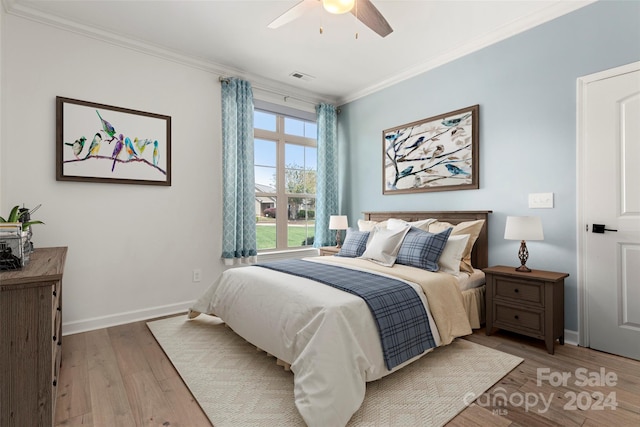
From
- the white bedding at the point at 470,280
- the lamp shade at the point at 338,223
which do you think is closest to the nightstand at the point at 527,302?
the white bedding at the point at 470,280

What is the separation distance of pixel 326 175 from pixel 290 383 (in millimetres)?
3117

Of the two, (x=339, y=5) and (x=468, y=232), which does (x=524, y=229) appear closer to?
(x=468, y=232)

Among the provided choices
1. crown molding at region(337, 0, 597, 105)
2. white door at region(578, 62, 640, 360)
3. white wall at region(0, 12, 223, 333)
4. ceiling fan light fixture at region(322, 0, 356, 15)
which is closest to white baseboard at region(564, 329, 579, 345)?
white door at region(578, 62, 640, 360)

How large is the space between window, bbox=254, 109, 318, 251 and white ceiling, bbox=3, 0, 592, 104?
2.41 feet

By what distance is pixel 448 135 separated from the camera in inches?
137

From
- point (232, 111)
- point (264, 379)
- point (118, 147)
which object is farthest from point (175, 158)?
point (264, 379)

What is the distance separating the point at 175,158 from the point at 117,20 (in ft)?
4.32

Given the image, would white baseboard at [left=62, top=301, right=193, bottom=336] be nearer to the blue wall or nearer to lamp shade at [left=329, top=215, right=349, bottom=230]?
lamp shade at [left=329, top=215, right=349, bottom=230]

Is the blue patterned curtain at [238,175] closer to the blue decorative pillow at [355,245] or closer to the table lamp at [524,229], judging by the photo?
the blue decorative pillow at [355,245]

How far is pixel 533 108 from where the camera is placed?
2.87 m

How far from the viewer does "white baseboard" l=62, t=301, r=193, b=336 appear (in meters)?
2.92

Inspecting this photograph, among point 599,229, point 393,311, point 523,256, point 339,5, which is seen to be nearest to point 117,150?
point 339,5

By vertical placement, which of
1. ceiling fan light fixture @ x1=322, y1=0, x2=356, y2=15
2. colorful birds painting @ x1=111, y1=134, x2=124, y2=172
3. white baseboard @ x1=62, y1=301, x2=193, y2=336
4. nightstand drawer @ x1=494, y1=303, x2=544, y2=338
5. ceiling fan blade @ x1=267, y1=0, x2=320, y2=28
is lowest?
white baseboard @ x1=62, y1=301, x2=193, y2=336

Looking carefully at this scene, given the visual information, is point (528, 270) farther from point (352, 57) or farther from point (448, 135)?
point (352, 57)
